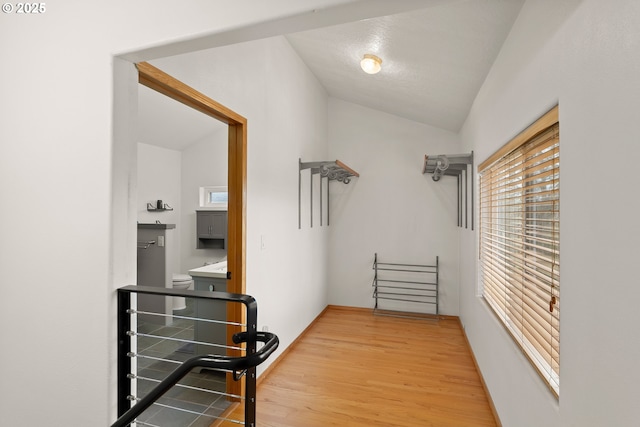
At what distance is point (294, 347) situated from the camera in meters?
3.36

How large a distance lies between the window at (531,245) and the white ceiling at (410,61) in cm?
69

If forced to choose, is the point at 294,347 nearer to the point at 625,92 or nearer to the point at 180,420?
the point at 180,420

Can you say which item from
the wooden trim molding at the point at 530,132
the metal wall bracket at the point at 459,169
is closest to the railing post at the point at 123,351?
the wooden trim molding at the point at 530,132

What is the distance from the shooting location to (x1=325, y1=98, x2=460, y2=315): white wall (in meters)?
4.30

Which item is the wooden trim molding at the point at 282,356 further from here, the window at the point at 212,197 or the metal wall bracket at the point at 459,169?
the window at the point at 212,197

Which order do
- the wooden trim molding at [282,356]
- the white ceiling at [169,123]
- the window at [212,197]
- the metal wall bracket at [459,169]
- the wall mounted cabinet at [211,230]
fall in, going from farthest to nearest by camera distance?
the window at [212,197]
the wall mounted cabinet at [211,230]
the white ceiling at [169,123]
the metal wall bracket at [459,169]
the wooden trim molding at [282,356]

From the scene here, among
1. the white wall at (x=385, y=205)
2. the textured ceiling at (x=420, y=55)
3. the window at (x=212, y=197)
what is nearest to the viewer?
the textured ceiling at (x=420, y=55)

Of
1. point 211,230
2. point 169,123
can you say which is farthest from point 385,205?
point 169,123

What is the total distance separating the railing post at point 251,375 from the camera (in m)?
1.26

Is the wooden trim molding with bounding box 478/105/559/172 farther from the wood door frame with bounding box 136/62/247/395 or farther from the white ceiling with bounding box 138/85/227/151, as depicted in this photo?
the white ceiling with bounding box 138/85/227/151

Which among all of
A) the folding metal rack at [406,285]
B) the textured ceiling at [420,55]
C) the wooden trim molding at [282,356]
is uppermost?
the textured ceiling at [420,55]

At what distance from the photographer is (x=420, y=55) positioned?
2.43 m

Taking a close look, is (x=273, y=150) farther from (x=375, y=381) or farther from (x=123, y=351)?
(x=375, y=381)

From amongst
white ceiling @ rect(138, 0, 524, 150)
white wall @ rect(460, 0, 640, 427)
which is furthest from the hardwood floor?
white ceiling @ rect(138, 0, 524, 150)
